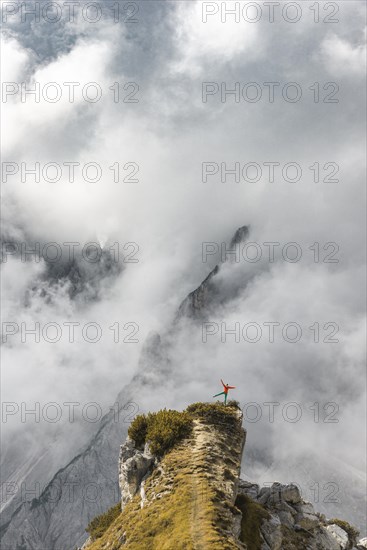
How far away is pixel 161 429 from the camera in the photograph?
34.2m

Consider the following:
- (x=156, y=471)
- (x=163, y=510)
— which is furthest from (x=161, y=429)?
(x=163, y=510)

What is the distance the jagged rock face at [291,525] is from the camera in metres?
30.0

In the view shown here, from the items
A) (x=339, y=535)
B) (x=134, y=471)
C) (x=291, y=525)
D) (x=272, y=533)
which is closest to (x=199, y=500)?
(x=272, y=533)

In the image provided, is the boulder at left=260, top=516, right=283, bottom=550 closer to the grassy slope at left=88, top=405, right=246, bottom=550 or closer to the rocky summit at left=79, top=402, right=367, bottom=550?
the rocky summit at left=79, top=402, right=367, bottom=550

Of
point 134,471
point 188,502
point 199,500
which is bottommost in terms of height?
point 188,502

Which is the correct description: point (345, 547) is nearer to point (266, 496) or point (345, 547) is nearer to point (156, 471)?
point (266, 496)

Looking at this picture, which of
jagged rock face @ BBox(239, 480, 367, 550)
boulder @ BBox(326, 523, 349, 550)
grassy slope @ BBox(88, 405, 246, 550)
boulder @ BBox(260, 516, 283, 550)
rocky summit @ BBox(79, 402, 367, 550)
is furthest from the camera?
boulder @ BBox(326, 523, 349, 550)

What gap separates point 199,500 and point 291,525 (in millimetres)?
14711

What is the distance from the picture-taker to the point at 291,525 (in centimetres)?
3462

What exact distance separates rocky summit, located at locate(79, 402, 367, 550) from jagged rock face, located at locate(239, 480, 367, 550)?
0.09 meters

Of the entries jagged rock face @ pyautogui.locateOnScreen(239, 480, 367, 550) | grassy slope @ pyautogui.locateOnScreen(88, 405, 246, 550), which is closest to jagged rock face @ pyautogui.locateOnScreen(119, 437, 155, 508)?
grassy slope @ pyautogui.locateOnScreen(88, 405, 246, 550)

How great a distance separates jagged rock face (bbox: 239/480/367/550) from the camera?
30.0 m

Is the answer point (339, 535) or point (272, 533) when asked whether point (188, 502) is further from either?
point (339, 535)

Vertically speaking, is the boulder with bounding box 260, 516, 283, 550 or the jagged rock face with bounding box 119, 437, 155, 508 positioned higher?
the jagged rock face with bounding box 119, 437, 155, 508
